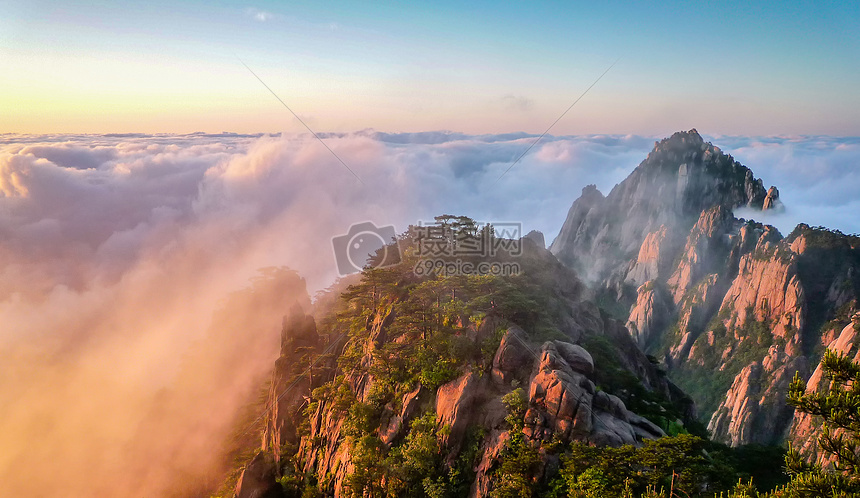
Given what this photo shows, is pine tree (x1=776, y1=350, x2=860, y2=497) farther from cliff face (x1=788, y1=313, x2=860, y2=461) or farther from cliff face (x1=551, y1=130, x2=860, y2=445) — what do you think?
cliff face (x1=551, y1=130, x2=860, y2=445)

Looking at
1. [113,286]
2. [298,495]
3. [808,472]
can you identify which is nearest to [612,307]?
[298,495]

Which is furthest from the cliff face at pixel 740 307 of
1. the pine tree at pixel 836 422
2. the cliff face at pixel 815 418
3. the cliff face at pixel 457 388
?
the pine tree at pixel 836 422

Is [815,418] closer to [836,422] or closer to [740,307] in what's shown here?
[740,307]

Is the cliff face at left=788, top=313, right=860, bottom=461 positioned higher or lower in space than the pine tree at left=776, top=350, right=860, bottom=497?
lower

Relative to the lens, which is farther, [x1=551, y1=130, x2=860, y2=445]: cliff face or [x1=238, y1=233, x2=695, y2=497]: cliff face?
[x1=551, y1=130, x2=860, y2=445]: cliff face

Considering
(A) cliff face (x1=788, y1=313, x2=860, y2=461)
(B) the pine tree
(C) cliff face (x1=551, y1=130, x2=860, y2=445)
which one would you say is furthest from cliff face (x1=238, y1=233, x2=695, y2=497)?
(C) cliff face (x1=551, y1=130, x2=860, y2=445)

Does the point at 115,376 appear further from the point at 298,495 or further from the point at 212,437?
the point at 298,495

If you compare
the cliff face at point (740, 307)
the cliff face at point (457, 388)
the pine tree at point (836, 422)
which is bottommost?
the cliff face at point (740, 307)

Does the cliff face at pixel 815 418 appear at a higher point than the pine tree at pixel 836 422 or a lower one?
lower

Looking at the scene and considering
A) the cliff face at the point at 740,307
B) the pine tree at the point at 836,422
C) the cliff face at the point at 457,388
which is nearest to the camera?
the pine tree at the point at 836,422

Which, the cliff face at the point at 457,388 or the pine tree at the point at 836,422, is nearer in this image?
the pine tree at the point at 836,422

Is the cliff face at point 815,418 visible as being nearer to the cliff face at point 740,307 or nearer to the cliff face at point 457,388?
the cliff face at point 740,307
